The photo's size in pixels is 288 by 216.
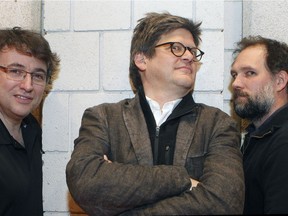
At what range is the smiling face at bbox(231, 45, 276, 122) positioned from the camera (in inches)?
74.4

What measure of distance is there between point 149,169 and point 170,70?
0.45 metres

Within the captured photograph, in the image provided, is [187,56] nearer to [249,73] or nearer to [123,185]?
[249,73]

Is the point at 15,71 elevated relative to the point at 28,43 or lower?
lower

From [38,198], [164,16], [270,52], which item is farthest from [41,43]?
[270,52]

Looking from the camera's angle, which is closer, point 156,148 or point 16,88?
point 156,148

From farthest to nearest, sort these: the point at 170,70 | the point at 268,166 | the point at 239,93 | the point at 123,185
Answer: the point at 239,93 → the point at 170,70 → the point at 268,166 → the point at 123,185

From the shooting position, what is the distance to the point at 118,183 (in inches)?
54.7

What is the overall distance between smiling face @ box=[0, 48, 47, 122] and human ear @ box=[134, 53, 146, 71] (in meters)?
0.41

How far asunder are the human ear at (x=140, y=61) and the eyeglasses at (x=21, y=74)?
39 centimetres

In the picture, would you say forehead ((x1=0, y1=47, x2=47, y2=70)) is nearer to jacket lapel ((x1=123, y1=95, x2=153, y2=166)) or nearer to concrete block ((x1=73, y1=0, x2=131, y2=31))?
concrete block ((x1=73, y1=0, x2=131, y2=31))

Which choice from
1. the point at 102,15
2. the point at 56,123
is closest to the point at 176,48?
the point at 102,15

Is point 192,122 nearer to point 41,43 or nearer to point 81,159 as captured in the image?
point 81,159

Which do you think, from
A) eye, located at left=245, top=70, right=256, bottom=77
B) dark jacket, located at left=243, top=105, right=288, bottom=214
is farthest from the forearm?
eye, located at left=245, top=70, right=256, bottom=77

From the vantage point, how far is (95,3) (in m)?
2.03
